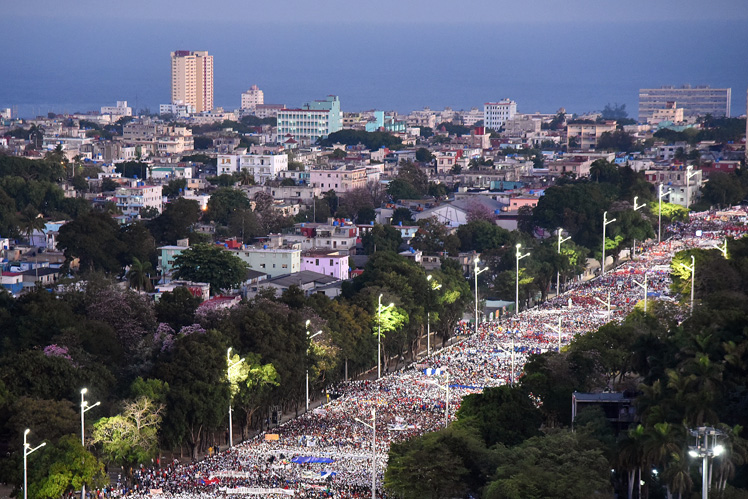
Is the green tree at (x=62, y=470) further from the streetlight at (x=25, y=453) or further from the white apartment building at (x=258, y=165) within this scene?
the white apartment building at (x=258, y=165)

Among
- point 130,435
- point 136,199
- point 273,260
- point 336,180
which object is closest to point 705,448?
point 130,435

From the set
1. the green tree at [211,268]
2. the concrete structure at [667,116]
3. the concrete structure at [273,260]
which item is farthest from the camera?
the concrete structure at [667,116]

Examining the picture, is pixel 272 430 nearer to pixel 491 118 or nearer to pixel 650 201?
pixel 650 201

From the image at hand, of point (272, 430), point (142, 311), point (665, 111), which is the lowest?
point (272, 430)

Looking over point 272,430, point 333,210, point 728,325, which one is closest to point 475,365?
point 272,430

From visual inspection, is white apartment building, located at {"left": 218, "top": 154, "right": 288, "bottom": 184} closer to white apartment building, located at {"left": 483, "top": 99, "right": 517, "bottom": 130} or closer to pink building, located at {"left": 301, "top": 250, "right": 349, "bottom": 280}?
pink building, located at {"left": 301, "top": 250, "right": 349, "bottom": 280}

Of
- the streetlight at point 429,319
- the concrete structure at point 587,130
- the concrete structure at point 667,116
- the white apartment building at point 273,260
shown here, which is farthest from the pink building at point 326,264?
the concrete structure at point 667,116

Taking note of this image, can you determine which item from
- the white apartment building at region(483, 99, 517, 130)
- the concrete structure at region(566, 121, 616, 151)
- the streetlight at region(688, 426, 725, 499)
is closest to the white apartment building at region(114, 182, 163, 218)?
the streetlight at region(688, 426, 725, 499)
